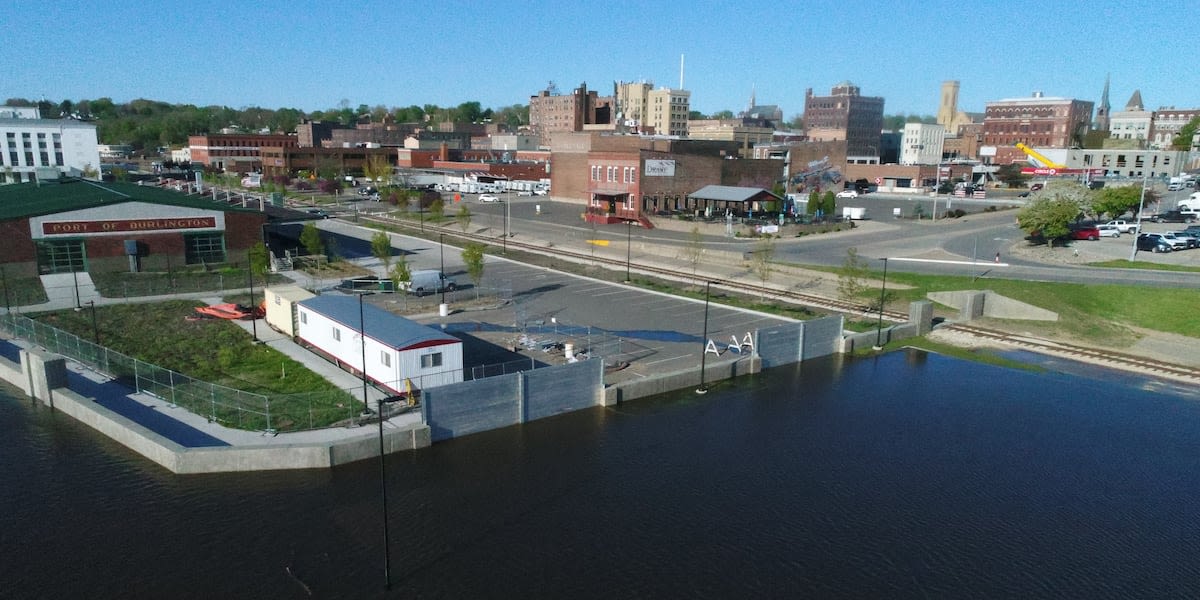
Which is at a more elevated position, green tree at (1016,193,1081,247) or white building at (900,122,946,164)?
white building at (900,122,946,164)

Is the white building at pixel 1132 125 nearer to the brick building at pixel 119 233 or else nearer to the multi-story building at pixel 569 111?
the multi-story building at pixel 569 111

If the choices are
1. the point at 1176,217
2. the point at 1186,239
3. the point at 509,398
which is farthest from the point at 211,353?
the point at 1176,217

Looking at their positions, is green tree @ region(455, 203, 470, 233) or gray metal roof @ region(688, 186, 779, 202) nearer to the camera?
green tree @ region(455, 203, 470, 233)

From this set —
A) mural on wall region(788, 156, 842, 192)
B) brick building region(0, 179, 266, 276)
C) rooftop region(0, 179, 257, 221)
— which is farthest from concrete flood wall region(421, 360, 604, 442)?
mural on wall region(788, 156, 842, 192)

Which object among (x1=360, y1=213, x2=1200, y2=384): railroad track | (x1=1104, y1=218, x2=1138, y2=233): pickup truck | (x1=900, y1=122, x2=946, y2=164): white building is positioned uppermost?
(x1=900, y1=122, x2=946, y2=164): white building

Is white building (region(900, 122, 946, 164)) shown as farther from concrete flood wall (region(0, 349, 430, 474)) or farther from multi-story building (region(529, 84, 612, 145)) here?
concrete flood wall (region(0, 349, 430, 474))

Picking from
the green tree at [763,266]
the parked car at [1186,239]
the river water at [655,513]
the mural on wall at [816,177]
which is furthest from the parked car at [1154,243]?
the mural on wall at [816,177]
